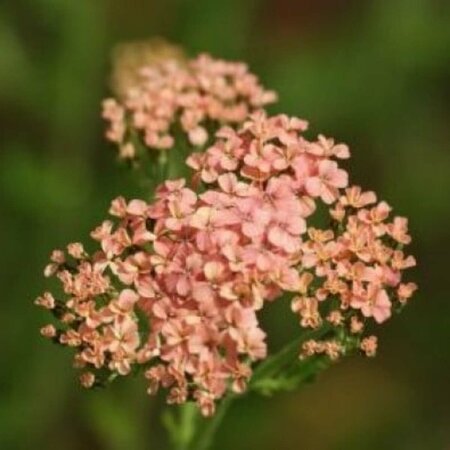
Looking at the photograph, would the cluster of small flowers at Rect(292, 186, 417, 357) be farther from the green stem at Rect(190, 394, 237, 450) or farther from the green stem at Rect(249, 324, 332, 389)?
the green stem at Rect(190, 394, 237, 450)

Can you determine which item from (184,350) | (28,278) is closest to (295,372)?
(184,350)

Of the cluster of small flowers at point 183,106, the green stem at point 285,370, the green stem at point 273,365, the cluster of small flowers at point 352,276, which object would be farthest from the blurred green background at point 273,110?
the cluster of small flowers at point 352,276

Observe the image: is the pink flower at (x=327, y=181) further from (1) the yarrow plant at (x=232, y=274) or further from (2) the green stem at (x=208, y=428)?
(2) the green stem at (x=208, y=428)

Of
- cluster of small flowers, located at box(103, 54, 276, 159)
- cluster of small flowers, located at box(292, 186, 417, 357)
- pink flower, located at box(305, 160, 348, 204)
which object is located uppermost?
cluster of small flowers, located at box(103, 54, 276, 159)

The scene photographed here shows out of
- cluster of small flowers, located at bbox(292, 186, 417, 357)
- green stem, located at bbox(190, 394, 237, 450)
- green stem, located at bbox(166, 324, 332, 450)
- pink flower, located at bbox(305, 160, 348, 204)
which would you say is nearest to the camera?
cluster of small flowers, located at bbox(292, 186, 417, 357)

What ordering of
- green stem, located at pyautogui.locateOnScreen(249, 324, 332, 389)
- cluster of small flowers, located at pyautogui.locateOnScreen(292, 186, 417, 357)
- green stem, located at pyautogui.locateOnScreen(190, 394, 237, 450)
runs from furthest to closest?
green stem, located at pyautogui.locateOnScreen(190, 394, 237, 450)
green stem, located at pyautogui.locateOnScreen(249, 324, 332, 389)
cluster of small flowers, located at pyautogui.locateOnScreen(292, 186, 417, 357)

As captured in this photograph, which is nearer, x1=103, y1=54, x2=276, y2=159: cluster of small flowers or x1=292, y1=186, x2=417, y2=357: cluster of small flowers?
x1=292, y1=186, x2=417, y2=357: cluster of small flowers

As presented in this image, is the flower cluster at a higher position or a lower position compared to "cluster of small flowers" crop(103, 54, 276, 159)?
lower

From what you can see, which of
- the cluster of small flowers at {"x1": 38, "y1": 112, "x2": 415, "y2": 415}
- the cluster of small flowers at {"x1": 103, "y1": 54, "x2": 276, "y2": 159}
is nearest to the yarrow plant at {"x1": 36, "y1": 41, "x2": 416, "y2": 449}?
the cluster of small flowers at {"x1": 38, "y1": 112, "x2": 415, "y2": 415}
